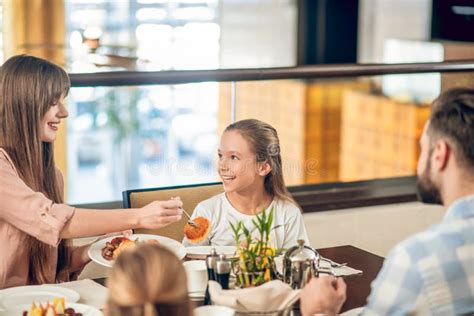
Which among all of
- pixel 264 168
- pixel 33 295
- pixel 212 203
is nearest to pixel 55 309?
pixel 33 295

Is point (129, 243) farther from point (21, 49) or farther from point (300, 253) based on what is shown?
point (21, 49)

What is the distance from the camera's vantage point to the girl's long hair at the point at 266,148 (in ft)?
10.2

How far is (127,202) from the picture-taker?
309 centimetres

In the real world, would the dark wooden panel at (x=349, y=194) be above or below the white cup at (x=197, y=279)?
below

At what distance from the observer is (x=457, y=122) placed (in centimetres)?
195

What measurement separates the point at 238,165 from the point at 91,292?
0.78 meters

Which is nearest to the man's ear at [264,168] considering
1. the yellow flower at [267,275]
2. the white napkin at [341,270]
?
the white napkin at [341,270]

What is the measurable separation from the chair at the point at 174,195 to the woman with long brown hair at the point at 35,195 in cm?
30

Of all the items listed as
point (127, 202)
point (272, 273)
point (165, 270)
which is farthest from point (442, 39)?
point (165, 270)

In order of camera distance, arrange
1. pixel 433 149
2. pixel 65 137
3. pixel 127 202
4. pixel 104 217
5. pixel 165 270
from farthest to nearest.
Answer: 1. pixel 65 137
2. pixel 127 202
3. pixel 104 217
4. pixel 433 149
5. pixel 165 270

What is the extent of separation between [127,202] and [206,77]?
100cm

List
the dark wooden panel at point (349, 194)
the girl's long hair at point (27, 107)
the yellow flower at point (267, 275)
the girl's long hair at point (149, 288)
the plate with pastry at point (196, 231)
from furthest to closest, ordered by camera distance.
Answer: the dark wooden panel at point (349, 194) → the plate with pastry at point (196, 231) → the girl's long hair at point (27, 107) → the yellow flower at point (267, 275) → the girl's long hair at point (149, 288)

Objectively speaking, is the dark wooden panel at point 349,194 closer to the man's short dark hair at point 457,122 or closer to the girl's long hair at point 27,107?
the girl's long hair at point 27,107

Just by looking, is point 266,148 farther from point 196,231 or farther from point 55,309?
point 55,309
